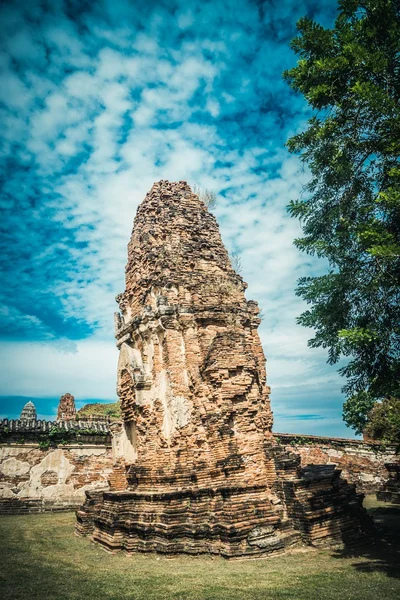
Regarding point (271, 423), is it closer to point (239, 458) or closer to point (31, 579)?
point (239, 458)

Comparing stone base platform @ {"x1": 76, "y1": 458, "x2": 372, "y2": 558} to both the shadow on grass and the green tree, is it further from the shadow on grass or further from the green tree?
the green tree

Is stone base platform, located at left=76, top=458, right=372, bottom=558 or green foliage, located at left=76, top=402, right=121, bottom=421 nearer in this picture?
stone base platform, located at left=76, top=458, right=372, bottom=558

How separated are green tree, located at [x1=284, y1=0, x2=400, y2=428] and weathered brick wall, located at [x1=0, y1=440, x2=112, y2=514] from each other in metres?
11.9

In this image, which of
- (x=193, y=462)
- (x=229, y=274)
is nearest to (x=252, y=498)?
(x=193, y=462)

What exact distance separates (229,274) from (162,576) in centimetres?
765

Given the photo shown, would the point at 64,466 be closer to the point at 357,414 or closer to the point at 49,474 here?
the point at 49,474

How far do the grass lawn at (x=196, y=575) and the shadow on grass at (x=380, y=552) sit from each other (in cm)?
2

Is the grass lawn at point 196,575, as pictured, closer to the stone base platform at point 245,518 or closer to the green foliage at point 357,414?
the stone base platform at point 245,518

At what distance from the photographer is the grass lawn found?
5453mm

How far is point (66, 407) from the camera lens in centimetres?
2550

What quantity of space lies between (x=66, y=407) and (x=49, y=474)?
31.6ft

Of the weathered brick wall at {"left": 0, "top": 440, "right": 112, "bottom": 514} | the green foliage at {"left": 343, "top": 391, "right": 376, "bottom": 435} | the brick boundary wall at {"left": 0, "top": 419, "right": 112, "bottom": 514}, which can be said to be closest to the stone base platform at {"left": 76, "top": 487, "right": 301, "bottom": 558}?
the weathered brick wall at {"left": 0, "top": 440, "right": 112, "bottom": 514}

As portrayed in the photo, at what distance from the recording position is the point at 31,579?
19.9ft

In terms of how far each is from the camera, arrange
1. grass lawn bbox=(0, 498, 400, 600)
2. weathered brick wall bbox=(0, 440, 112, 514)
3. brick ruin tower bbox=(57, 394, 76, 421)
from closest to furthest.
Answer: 1. grass lawn bbox=(0, 498, 400, 600)
2. weathered brick wall bbox=(0, 440, 112, 514)
3. brick ruin tower bbox=(57, 394, 76, 421)
